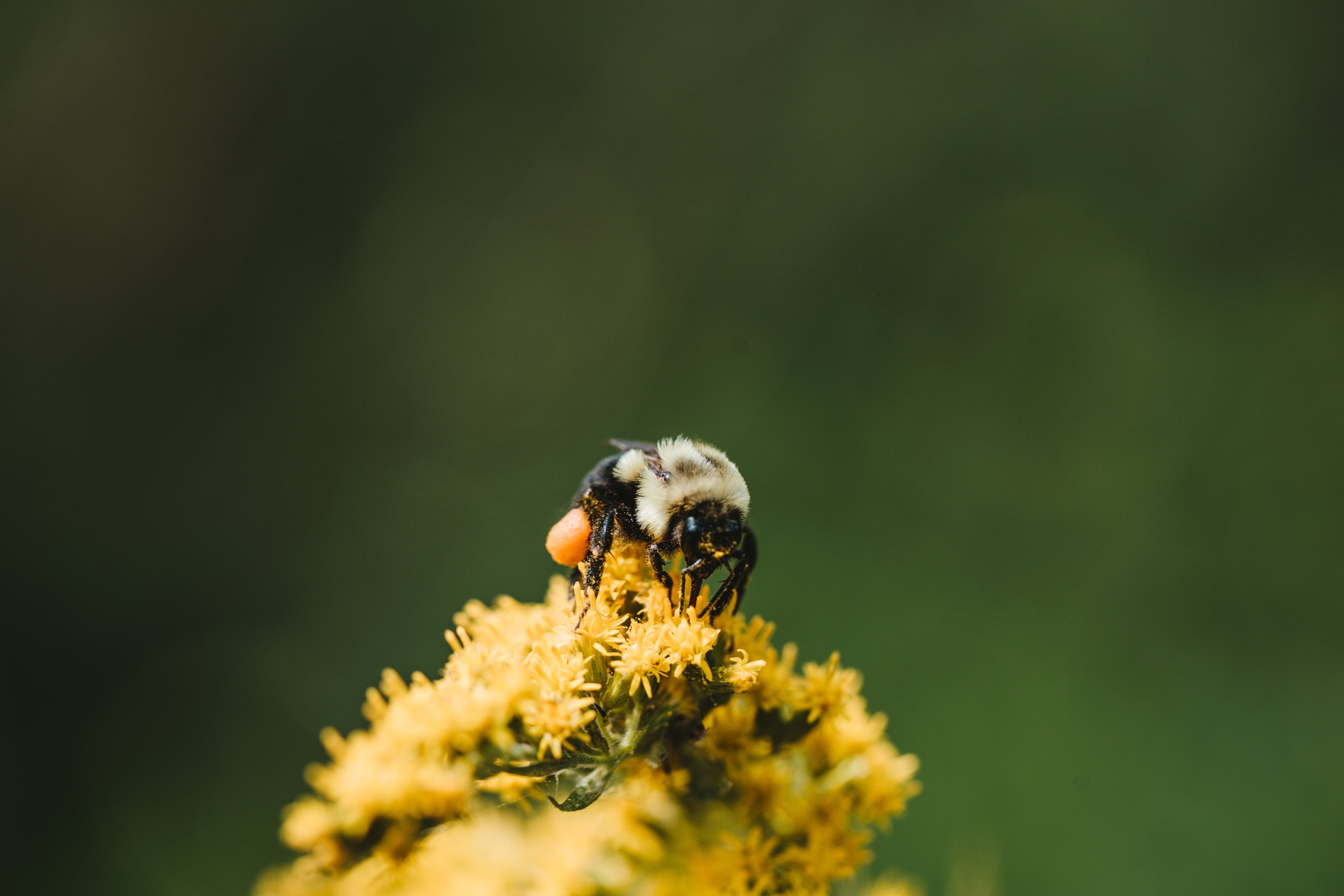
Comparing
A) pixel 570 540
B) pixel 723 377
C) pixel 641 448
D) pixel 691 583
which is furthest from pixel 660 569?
pixel 723 377

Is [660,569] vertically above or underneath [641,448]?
underneath

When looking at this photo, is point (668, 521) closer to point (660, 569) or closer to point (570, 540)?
point (660, 569)

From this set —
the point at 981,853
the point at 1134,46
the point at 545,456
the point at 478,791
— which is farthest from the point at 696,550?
the point at 1134,46

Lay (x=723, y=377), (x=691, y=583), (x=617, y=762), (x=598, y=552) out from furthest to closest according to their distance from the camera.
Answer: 1. (x=723, y=377)
2. (x=598, y=552)
3. (x=691, y=583)
4. (x=617, y=762)

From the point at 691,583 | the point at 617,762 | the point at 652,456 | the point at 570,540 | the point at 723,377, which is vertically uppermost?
the point at 723,377

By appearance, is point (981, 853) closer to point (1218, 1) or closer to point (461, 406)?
point (461, 406)

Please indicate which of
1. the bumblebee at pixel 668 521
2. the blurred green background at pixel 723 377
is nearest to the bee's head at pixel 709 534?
the bumblebee at pixel 668 521

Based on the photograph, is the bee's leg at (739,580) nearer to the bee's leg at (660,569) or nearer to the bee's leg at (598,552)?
the bee's leg at (660,569)

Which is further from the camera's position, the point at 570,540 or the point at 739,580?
the point at 570,540
